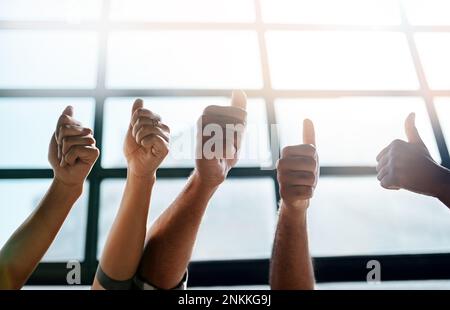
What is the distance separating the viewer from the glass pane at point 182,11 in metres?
1.30

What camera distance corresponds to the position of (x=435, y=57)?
1355 millimetres

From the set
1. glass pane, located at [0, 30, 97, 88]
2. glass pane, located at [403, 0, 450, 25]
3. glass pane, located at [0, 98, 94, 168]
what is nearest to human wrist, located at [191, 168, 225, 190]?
glass pane, located at [0, 98, 94, 168]

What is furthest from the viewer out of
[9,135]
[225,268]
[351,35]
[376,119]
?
[351,35]

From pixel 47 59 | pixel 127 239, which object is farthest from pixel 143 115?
pixel 47 59

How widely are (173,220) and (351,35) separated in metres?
1.03

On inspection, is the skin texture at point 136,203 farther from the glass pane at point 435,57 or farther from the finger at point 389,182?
the glass pane at point 435,57

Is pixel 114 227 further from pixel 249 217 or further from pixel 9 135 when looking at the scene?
pixel 9 135

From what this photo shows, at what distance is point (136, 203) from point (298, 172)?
299 mm

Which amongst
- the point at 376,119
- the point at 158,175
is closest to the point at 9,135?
the point at 158,175

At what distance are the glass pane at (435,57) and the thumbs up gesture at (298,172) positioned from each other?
891 millimetres

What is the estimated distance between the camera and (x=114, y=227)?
26.3 inches

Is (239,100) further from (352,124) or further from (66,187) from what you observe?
(352,124)

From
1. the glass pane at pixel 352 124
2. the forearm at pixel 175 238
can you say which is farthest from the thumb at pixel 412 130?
the forearm at pixel 175 238

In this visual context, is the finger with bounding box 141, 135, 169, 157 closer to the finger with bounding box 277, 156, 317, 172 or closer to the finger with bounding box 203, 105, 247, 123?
the finger with bounding box 203, 105, 247, 123
